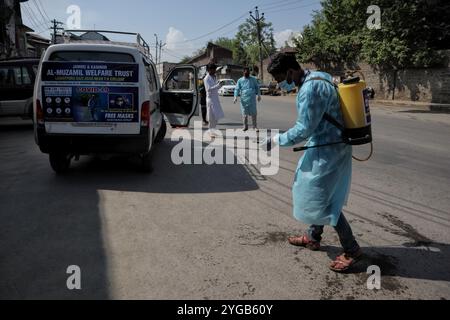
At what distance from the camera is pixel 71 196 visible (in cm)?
524

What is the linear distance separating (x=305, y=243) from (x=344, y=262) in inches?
19.7

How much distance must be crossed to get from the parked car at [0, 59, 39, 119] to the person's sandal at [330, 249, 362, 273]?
404 inches

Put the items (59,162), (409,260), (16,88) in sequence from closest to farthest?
1. (409,260)
2. (59,162)
3. (16,88)

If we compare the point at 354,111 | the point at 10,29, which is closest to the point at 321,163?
the point at 354,111

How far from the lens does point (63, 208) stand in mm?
4777

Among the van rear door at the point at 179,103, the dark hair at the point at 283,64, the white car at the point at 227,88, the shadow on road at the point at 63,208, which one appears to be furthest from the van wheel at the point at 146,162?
the white car at the point at 227,88

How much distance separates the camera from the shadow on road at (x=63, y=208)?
3.13 meters

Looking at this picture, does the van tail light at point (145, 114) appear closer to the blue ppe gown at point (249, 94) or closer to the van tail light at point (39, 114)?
the van tail light at point (39, 114)

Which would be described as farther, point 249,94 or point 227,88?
point 227,88

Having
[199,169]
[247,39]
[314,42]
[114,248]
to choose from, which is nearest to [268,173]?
[199,169]

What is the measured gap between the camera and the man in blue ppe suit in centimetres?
313

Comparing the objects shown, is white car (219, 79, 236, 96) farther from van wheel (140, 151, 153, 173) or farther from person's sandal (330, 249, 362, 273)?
person's sandal (330, 249, 362, 273)

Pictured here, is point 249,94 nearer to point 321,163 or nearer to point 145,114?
point 145,114

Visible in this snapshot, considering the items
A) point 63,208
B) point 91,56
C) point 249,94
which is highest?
point 91,56
